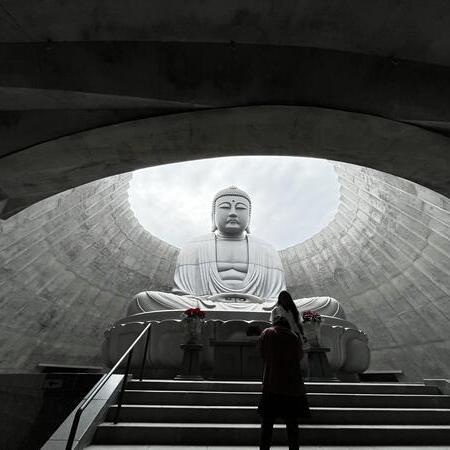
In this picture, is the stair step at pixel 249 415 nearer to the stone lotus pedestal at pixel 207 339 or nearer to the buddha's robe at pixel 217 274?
the stone lotus pedestal at pixel 207 339

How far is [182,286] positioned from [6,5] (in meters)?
7.50

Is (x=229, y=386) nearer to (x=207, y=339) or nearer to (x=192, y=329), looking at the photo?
(x=192, y=329)

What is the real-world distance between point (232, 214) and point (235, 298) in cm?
281

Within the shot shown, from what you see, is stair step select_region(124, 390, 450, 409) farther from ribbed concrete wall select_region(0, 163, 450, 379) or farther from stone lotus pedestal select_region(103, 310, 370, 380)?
ribbed concrete wall select_region(0, 163, 450, 379)

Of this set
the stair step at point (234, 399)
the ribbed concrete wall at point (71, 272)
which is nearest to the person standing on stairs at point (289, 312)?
the stair step at point (234, 399)

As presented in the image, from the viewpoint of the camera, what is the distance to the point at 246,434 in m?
3.35

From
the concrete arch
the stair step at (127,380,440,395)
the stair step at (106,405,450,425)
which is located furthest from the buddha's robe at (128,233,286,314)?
the stair step at (106,405,450,425)

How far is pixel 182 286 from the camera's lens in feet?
32.0

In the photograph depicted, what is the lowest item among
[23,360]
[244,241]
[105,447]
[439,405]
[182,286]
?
[105,447]

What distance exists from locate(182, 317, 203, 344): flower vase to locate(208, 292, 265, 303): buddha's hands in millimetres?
2754

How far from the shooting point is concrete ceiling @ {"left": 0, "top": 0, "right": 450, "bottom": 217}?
322cm

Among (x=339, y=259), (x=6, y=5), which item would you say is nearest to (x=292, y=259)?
A: (x=339, y=259)

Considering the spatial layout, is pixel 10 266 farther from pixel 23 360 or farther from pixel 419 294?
pixel 419 294

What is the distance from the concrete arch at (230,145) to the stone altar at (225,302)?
2.89 meters
